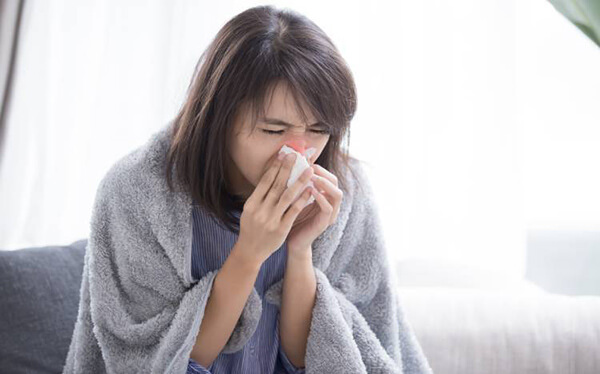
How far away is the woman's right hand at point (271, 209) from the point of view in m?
0.95

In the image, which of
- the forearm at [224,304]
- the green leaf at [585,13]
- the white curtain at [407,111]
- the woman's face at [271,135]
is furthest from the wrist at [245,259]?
the white curtain at [407,111]

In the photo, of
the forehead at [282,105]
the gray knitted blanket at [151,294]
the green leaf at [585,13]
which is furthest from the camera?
the gray knitted blanket at [151,294]

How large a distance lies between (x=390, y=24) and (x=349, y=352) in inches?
40.3

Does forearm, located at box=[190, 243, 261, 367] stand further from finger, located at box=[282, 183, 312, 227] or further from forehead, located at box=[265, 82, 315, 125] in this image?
forehead, located at box=[265, 82, 315, 125]

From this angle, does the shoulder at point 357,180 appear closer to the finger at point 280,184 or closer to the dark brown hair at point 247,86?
the dark brown hair at point 247,86

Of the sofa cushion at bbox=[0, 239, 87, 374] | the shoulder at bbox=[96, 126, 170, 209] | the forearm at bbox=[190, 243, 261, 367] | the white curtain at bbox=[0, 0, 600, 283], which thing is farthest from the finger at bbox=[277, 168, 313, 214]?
the white curtain at bbox=[0, 0, 600, 283]

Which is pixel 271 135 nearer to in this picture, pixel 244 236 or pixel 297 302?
pixel 244 236

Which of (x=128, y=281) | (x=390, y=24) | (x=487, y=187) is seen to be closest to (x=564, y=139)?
(x=487, y=187)

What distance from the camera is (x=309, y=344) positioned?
42.3 inches

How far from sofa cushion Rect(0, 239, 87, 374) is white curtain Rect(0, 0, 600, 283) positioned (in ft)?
2.03

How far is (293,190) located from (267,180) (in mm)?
42

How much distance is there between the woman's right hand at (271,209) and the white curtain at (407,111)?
29.6 inches

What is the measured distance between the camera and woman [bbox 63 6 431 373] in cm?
95

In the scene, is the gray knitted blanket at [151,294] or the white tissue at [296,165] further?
the gray knitted blanket at [151,294]
